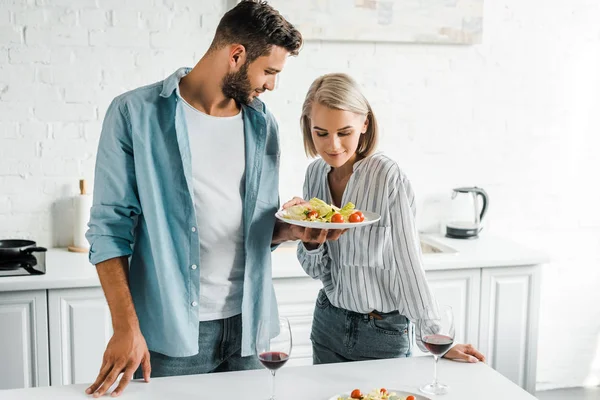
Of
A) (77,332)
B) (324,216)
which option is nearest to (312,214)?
(324,216)

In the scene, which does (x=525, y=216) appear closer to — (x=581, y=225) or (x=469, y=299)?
(x=581, y=225)

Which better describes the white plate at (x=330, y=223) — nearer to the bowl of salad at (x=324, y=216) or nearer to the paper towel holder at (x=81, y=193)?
the bowl of salad at (x=324, y=216)

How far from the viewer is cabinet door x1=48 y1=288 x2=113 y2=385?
2832 mm

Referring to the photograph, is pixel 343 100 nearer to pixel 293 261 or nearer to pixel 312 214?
pixel 312 214

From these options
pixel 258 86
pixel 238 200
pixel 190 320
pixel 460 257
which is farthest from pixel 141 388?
pixel 460 257

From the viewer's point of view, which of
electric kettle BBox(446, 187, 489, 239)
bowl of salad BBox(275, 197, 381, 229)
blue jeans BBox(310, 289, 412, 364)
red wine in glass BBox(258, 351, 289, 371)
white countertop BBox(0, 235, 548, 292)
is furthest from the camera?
electric kettle BBox(446, 187, 489, 239)

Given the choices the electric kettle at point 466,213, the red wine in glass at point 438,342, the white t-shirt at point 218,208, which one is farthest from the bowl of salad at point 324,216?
the electric kettle at point 466,213

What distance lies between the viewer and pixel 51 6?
3158 millimetres

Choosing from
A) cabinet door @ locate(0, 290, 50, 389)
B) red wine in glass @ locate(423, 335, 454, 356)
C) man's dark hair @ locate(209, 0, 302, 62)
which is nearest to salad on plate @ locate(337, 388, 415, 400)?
red wine in glass @ locate(423, 335, 454, 356)

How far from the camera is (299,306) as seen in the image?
3102 mm

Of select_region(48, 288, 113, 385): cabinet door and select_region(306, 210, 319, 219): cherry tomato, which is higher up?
select_region(306, 210, 319, 219): cherry tomato

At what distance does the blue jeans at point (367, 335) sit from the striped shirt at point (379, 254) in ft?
0.10

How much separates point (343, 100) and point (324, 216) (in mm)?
348

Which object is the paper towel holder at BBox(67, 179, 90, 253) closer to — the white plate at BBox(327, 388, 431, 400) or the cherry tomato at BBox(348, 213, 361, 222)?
the cherry tomato at BBox(348, 213, 361, 222)
